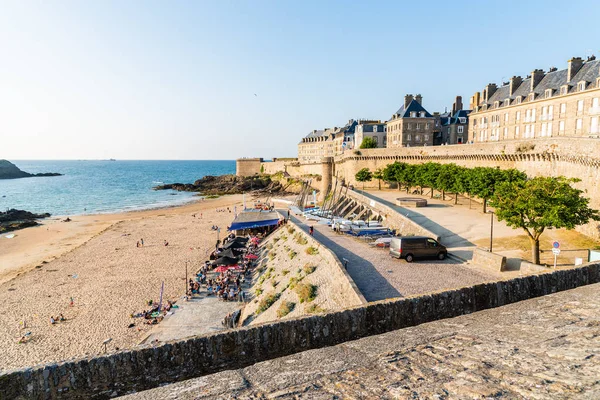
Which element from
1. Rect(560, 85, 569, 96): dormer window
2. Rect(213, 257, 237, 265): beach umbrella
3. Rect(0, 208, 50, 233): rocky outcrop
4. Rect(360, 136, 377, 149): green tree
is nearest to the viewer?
Rect(213, 257, 237, 265): beach umbrella

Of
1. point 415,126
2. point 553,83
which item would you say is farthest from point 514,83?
point 415,126

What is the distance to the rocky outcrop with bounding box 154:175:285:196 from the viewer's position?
3388 inches

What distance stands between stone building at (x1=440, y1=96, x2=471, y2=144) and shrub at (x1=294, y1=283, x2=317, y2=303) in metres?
52.1

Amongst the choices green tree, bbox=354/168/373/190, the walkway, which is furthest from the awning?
green tree, bbox=354/168/373/190

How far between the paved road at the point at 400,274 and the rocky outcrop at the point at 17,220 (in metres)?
48.6

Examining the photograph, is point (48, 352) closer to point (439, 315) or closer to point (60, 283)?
point (60, 283)

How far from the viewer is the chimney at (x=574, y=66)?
36250mm

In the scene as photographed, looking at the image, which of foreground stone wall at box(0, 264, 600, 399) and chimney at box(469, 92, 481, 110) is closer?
foreground stone wall at box(0, 264, 600, 399)

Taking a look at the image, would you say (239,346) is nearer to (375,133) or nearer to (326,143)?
(375,133)

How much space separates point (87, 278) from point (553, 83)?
161 ft

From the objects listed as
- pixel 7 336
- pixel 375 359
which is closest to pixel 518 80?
pixel 375 359

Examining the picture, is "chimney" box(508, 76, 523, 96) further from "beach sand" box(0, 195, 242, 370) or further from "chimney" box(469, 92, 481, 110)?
"beach sand" box(0, 195, 242, 370)

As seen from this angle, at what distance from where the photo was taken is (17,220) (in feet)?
175

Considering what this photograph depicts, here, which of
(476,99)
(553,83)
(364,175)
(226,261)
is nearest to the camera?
(226,261)
